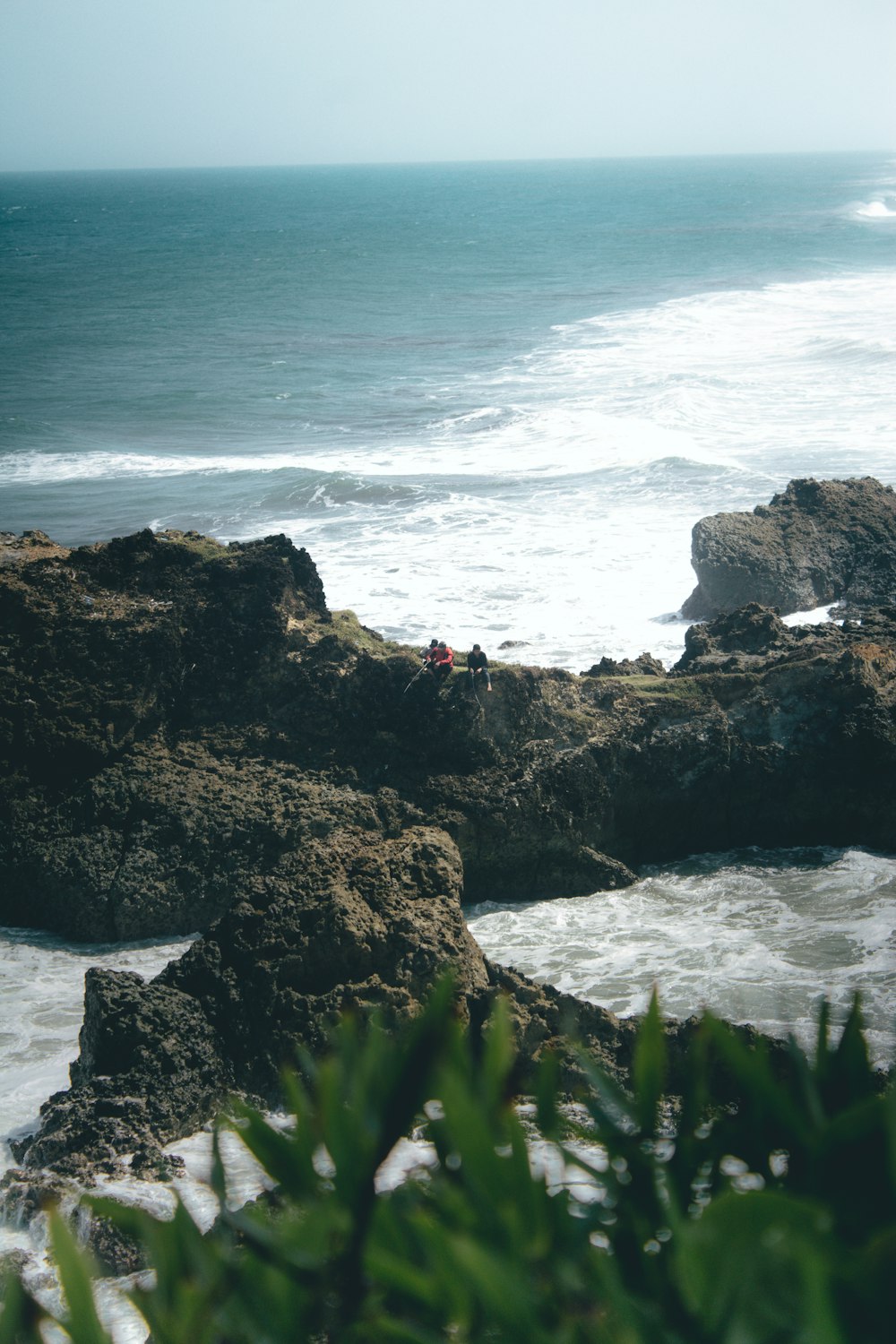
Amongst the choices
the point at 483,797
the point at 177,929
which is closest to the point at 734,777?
the point at 483,797

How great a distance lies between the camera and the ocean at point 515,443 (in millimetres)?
9227

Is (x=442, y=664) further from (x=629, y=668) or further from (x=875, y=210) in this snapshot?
(x=875, y=210)

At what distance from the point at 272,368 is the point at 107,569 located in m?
30.9

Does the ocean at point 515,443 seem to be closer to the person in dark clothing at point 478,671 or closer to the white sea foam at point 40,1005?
the white sea foam at point 40,1005

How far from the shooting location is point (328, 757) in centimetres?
1038

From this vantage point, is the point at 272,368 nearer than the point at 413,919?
No

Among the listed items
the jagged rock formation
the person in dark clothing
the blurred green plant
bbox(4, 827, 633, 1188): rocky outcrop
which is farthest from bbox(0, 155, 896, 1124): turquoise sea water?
the blurred green plant

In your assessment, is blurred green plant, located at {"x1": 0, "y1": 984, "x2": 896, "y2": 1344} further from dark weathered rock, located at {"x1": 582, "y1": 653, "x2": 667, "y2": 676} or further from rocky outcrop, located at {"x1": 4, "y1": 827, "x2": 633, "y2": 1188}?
dark weathered rock, located at {"x1": 582, "y1": 653, "x2": 667, "y2": 676}

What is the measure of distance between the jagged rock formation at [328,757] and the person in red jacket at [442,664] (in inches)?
5.2

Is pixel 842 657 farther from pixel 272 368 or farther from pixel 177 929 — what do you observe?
pixel 272 368

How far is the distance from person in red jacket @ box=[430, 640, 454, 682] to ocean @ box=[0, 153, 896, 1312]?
2.22 meters

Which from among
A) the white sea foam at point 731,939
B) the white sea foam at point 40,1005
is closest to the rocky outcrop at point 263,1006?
the white sea foam at point 40,1005

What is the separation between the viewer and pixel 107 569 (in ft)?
37.4

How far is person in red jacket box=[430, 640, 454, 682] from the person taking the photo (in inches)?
418
